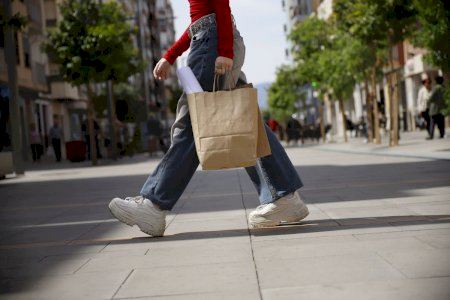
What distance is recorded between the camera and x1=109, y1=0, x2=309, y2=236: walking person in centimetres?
575

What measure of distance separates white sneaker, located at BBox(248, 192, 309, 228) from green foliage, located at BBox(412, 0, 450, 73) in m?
9.83

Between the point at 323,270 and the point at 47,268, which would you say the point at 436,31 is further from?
the point at 323,270

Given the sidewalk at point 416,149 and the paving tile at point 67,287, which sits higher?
the paving tile at point 67,287

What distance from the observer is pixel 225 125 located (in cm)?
547

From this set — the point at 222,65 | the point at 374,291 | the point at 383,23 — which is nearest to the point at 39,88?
the point at 383,23

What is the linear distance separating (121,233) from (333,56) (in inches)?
1186

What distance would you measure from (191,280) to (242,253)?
82 cm

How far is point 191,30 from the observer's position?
19.3 feet

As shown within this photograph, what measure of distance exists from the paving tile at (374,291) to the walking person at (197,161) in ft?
7.25

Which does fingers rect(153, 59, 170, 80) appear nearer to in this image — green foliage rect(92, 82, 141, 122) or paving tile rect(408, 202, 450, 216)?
paving tile rect(408, 202, 450, 216)

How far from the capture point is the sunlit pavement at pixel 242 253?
3.79 meters

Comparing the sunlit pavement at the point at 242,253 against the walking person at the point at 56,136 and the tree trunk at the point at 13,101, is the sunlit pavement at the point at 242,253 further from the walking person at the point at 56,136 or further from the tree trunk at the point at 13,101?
the walking person at the point at 56,136

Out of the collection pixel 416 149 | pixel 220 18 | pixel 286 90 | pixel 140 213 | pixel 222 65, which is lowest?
pixel 416 149

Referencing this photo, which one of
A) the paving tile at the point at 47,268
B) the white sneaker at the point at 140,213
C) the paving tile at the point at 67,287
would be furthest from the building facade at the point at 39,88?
the paving tile at the point at 67,287
